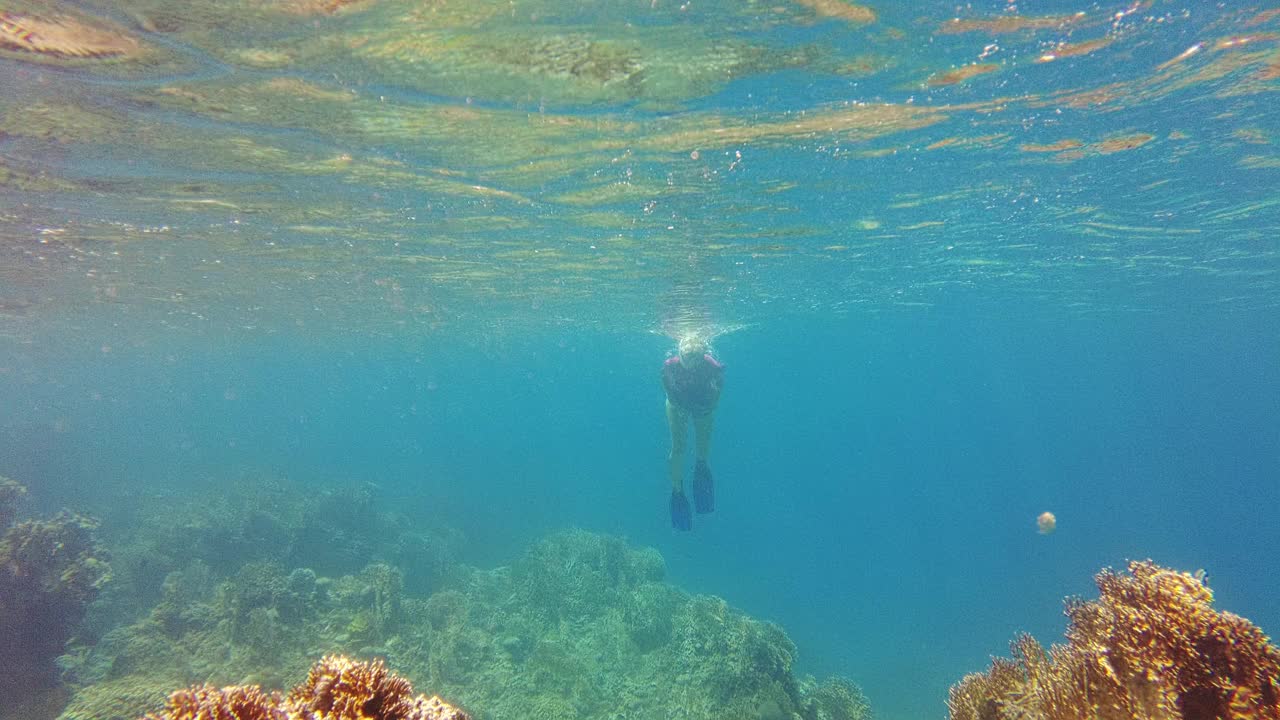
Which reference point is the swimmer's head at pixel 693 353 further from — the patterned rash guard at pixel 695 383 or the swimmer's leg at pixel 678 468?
the swimmer's leg at pixel 678 468

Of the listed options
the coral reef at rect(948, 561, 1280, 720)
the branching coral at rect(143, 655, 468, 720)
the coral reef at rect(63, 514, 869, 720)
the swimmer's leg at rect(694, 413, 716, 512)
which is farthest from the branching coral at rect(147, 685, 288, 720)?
the swimmer's leg at rect(694, 413, 716, 512)

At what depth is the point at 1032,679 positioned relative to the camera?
15.1 ft

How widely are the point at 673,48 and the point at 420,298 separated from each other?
25.6 meters

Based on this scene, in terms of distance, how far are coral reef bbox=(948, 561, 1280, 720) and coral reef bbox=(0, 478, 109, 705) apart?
56.9 ft

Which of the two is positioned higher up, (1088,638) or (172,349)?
(172,349)

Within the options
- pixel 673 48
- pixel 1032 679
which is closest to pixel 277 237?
pixel 673 48

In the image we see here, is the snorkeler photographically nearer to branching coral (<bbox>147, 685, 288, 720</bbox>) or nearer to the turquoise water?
the turquoise water

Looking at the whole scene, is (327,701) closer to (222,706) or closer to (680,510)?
(222,706)

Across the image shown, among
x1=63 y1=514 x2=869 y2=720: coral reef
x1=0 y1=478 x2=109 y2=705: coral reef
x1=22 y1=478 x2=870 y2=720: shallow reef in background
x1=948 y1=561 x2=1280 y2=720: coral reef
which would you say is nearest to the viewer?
x1=948 y1=561 x2=1280 y2=720: coral reef

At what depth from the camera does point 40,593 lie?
12258mm

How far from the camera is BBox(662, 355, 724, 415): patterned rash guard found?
15.8 metres

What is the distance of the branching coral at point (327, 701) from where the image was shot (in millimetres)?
2316

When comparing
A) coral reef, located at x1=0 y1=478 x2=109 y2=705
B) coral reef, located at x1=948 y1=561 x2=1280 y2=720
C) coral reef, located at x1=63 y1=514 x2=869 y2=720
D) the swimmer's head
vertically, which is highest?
the swimmer's head

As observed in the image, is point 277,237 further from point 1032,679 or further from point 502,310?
point 1032,679
